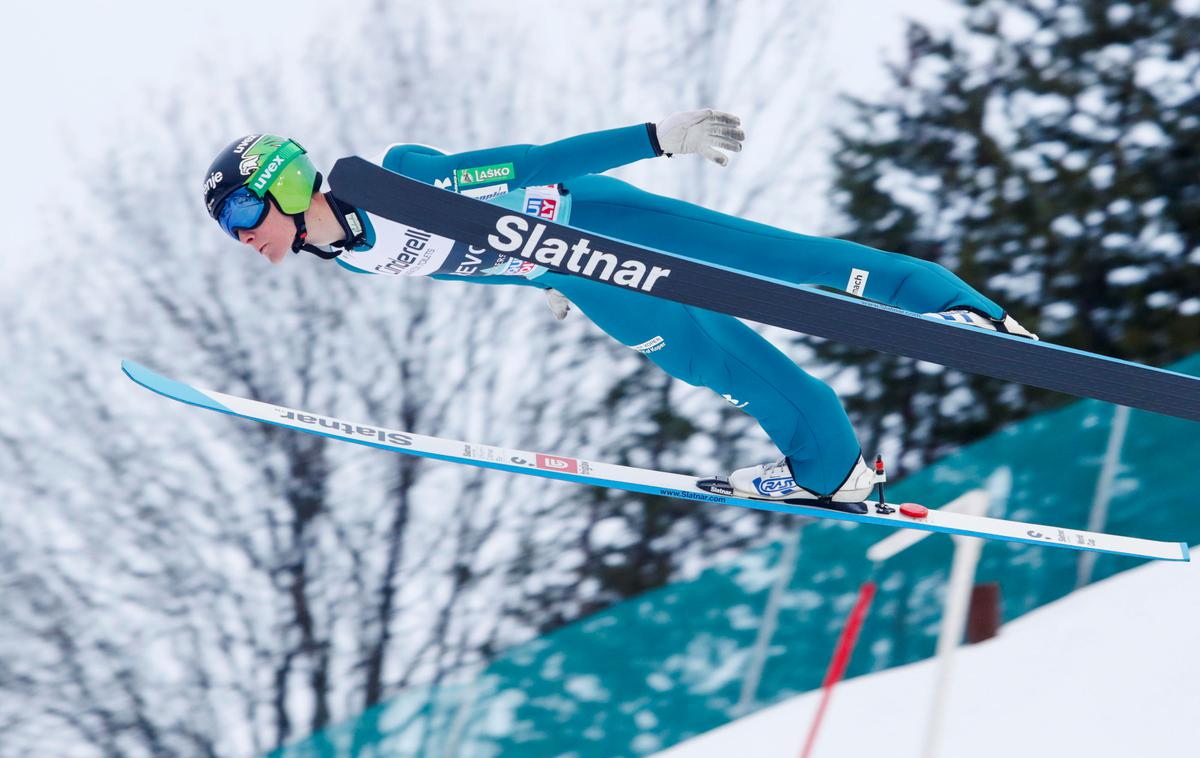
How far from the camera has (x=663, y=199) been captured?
2998 mm

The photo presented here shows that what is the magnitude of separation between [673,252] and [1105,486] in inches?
153

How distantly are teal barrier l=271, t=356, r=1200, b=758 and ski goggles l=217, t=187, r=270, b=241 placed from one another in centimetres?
378

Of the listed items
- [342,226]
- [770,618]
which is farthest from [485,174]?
[770,618]

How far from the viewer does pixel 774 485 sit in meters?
3.40

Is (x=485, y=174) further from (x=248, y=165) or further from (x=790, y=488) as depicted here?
(x=790, y=488)

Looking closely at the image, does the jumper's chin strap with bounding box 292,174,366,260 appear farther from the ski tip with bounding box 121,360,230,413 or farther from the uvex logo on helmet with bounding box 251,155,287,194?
the ski tip with bounding box 121,360,230,413

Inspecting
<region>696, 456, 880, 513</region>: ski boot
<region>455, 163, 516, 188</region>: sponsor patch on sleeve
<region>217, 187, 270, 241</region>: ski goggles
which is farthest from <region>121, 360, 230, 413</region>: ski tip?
<region>696, 456, 880, 513</region>: ski boot

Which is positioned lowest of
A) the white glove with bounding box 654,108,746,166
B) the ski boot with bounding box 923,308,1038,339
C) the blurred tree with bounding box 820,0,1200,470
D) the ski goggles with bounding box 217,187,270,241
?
the ski goggles with bounding box 217,187,270,241

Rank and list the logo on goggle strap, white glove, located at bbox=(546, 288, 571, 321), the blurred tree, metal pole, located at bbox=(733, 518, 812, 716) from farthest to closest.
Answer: the blurred tree < metal pole, located at bbox=(733, 518, 812, 716) < the logo on goggle strap < white glove, located at bbox=(546, 288, 571, 321)

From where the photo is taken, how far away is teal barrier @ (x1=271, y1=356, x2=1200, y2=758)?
5.93m

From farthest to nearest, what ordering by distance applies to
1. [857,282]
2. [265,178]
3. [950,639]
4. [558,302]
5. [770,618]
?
[770,618] → [950,639] → [558,302] → [857,282] → [265,178]

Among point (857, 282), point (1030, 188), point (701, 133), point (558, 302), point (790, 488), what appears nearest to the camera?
point (701, 133)

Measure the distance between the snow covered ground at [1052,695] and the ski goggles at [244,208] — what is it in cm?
387

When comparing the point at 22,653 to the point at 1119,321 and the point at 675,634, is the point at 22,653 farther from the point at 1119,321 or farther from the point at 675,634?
the point at 1119,321
